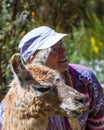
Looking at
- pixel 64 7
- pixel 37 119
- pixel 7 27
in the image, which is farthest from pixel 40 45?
pixel 64 7

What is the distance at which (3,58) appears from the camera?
7.48 metres

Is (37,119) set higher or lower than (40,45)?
lower

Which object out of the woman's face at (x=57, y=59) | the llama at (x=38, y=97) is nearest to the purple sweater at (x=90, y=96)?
the woman's face at (x=57, y=59)

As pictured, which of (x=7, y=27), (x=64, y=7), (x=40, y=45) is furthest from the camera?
(x=64, y=7)

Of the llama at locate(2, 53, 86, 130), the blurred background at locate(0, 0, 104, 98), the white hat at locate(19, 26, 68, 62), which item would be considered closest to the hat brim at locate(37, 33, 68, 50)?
the white hat at locate(19, 26, 68, 62)

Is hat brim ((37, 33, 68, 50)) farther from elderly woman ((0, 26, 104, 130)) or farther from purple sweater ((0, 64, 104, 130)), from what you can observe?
purple sweater ((0, 64, 104, 130))

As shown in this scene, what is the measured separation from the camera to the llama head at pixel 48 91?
453cm

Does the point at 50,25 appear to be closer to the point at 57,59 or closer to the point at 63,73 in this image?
the point at 63,73

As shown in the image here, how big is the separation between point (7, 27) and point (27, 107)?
9.07ft

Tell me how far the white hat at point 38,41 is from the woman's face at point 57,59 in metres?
0.06

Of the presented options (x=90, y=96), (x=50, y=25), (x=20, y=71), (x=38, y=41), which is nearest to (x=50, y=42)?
(x=38, y=41)

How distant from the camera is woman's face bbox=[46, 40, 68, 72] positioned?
5.04 metres

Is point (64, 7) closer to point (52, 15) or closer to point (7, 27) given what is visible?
point (52, 15)

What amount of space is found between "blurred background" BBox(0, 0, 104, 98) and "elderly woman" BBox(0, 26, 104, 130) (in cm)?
147
